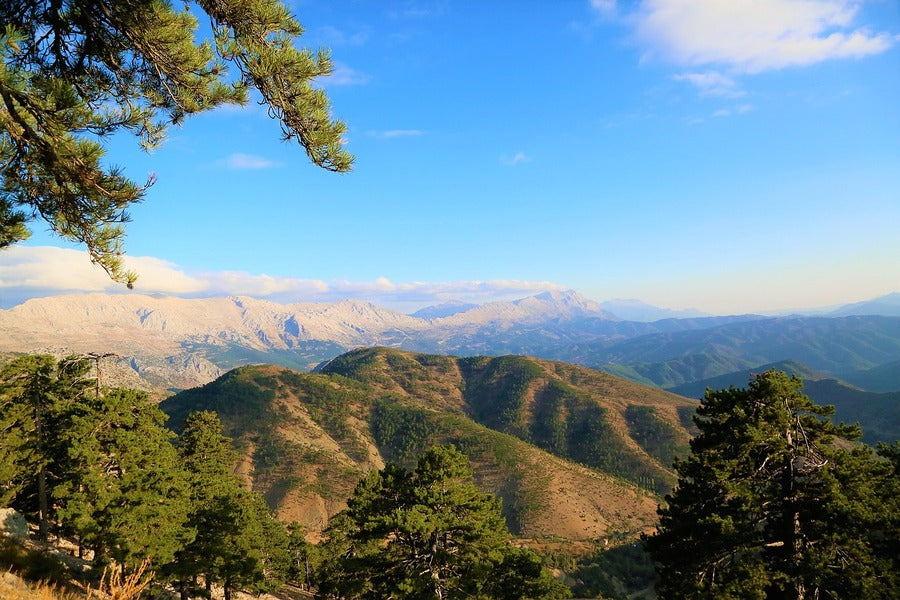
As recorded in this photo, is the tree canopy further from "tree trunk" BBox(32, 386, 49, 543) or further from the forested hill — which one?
the forested hill

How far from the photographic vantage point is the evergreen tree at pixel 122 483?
2123 centimetres

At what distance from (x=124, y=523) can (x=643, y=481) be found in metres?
165

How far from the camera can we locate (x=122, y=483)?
22.6 metres

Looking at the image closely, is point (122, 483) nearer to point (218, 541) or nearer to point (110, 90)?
point (218, 541)

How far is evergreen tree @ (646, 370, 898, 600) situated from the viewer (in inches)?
554

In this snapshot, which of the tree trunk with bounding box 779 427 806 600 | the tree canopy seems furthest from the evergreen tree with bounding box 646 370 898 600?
the tree canopy

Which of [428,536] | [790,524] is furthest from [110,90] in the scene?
[790,524]

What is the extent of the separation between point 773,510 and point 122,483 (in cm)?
3170

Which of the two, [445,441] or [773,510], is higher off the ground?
[773,510]

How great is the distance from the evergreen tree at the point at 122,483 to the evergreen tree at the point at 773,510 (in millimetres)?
25929

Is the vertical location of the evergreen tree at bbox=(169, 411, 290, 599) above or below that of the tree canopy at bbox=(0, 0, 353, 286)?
below

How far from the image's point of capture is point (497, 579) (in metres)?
26.3

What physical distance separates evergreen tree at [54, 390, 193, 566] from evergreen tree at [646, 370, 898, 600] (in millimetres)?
25929

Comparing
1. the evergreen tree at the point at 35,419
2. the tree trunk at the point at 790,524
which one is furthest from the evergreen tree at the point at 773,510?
the evergreen tree at the point at 35,419
